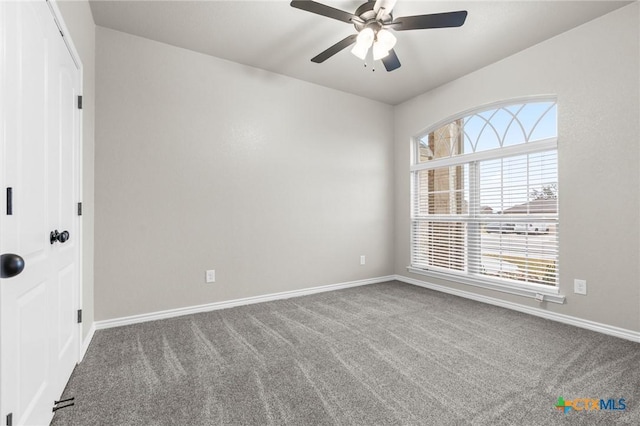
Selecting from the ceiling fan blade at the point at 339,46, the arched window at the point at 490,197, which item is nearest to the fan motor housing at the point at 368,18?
the ceiling fan blade at the point at 339,46

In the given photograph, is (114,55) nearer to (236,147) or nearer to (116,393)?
(236,147)

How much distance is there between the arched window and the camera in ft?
9.75

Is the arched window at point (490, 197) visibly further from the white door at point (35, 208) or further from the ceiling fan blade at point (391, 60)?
the white door at point (35, 208)

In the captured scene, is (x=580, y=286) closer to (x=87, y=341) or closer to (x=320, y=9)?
(x=320, y=9)

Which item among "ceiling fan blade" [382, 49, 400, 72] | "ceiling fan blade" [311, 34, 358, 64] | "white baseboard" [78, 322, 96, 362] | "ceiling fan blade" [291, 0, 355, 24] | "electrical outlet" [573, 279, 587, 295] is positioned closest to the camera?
"ceiling fan blade" [291, 0, 355, 24]

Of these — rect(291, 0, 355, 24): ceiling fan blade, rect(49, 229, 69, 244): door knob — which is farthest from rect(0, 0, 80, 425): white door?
rect(291, 0, 355, 24): ceiling fan blade

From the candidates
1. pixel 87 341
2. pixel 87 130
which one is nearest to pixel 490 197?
pixel 87 130

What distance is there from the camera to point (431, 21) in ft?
6.87

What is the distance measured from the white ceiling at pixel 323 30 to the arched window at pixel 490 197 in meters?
0.71

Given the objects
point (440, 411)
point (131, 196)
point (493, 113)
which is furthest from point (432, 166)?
point (131, 196)

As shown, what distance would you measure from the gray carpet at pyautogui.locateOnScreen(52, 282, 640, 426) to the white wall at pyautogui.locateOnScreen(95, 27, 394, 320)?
21.3 inches

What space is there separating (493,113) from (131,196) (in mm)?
3952

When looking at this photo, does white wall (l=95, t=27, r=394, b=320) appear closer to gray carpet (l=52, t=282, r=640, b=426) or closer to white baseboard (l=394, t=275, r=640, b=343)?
gray carpet (l=52, t=282, r=640, b=426)

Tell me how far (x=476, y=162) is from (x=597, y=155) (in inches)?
44.8
